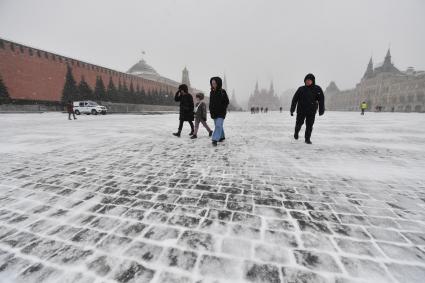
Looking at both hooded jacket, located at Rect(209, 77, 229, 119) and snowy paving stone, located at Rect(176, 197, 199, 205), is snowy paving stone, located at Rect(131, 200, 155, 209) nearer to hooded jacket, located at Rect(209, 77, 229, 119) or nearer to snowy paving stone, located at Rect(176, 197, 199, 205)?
snowy paving stone, located at Rect(176, 197, 199, 205)

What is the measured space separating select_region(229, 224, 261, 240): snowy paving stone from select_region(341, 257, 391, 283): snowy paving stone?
0.61 meters

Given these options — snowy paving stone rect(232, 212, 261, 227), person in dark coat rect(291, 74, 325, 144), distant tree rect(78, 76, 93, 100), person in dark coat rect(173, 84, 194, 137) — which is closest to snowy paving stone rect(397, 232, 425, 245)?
snowy paving stone rect(232, 212, 261, 227)

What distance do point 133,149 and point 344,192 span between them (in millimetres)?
4250

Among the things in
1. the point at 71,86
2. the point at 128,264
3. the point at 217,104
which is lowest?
the point at 128,264

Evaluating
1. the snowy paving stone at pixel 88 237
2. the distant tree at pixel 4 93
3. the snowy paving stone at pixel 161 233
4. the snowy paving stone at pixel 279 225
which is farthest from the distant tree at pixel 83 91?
the snowy paving stone at pixel 279 225

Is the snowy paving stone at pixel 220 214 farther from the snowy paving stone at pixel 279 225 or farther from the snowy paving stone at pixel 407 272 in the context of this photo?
the snowy paving stone at pixel 407 272

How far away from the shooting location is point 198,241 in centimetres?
164

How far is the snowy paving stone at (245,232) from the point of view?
1700mm

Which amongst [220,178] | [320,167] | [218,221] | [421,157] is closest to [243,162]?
[220,178]

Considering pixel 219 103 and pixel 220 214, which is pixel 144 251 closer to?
pixel 220 214

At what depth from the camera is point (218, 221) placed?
1917 mm

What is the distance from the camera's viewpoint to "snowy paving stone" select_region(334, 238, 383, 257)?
4.98 feet

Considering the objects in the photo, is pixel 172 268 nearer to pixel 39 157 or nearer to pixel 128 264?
pixel 128 264

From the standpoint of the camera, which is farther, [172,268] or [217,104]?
[217,104]
